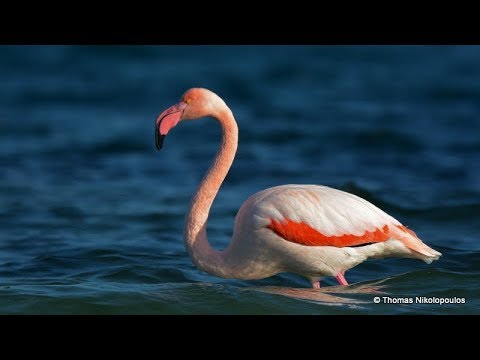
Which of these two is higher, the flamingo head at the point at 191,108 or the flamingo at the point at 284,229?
the flamingo head at the point at 191,108

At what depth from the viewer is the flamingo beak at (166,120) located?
765 centimetres

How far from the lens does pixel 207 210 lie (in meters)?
7.89

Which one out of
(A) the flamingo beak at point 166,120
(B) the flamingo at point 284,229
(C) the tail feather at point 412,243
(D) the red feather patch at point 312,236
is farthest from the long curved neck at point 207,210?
(C) the tail feather at point 412,243

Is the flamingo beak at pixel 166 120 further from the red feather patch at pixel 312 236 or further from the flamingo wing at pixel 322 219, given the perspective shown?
the red feather patch at pixel 312 236

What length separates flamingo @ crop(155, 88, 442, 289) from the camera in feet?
25.1

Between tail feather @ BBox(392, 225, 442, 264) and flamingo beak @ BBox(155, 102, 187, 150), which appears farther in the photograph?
tail feather @ BBox(392, 225, 442, 264)

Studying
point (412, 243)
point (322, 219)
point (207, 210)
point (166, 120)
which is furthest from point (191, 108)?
point (412, 243)

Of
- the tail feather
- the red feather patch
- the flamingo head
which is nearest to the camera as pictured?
the red feather patch

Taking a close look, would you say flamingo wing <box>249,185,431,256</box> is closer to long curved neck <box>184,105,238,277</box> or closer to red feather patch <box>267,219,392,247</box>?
red feather patch <box>267,219,392,247</box>

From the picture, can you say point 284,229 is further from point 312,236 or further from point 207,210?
point 207,210

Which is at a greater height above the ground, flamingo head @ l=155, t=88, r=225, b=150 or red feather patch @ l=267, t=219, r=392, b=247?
flamingo head @ l=155, t=88, r=225, b=150

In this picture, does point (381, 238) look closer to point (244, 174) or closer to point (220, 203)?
point (220, 203)

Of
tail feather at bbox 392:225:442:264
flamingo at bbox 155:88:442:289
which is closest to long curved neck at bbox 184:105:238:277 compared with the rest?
flamingo at bbox 155:88:442:289

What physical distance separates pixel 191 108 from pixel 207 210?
2.65ft
